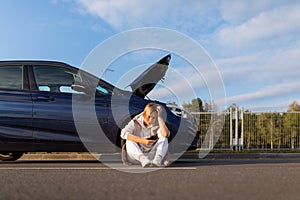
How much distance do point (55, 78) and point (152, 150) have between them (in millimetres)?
2109

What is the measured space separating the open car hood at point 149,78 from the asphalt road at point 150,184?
259cm

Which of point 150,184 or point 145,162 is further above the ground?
point 145,162

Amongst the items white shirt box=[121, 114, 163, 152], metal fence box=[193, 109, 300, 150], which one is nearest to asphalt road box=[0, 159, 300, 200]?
white shirt box=[121, 114, 163, 152]

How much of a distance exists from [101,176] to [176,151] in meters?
2.36

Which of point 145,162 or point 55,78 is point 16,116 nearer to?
point 55,78

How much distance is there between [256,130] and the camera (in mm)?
13992

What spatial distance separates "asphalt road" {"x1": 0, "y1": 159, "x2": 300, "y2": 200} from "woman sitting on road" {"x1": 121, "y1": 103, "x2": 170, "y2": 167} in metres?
0.66

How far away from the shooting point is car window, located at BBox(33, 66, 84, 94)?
22.0ft

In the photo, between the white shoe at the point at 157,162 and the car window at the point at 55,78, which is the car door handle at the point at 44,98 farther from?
the white shoe at the point at 157,162

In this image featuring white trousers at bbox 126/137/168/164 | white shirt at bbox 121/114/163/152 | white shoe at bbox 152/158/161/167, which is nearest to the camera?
white shoe at bbox 152/158/161/167

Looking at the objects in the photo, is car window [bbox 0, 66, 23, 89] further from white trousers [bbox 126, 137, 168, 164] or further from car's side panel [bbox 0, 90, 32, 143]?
white trousers [bbox 126, 137, 168, 164]

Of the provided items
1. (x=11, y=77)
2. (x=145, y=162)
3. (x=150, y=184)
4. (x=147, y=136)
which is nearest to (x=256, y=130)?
(x=147, y=136)

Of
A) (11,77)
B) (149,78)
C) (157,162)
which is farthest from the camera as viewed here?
(149,78)

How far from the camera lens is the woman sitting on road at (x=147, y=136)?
5.96 meters
